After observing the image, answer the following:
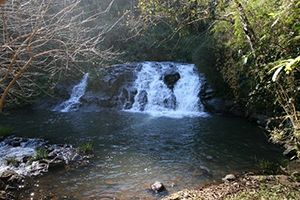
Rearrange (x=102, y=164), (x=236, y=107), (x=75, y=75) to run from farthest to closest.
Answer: (x=75, y=75) → (x=236, y=107) → (x=102, y=164)

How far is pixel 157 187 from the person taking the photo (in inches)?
279

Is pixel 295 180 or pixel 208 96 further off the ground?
pixel 208 96

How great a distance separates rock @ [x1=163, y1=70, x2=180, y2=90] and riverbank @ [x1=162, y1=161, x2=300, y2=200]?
1109 centimetres

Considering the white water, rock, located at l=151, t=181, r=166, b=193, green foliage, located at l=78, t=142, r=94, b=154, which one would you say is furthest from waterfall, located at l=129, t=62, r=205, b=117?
rock, located at l=151, t=181, r=166, b=193

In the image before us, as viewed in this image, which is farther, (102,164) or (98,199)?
(102,164)

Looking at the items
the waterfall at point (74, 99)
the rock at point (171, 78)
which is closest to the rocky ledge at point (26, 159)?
the waterfall at point (74, 99)

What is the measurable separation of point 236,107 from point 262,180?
8.45 metres

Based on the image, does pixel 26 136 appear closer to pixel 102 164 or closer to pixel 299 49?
pixel 102 164

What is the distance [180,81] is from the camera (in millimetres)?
17250

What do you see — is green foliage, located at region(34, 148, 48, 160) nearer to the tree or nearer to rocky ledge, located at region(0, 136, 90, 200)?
rocky ledge, located at region(0, 136, 90, 200)

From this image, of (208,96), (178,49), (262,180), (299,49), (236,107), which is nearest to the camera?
(299,49)

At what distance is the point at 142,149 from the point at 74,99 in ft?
27.8

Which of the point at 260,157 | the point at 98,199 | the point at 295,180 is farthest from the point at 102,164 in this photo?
the point at 295,180

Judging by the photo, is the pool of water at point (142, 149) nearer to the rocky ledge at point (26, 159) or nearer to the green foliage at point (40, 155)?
the rocky ledge at point (26, 159)
